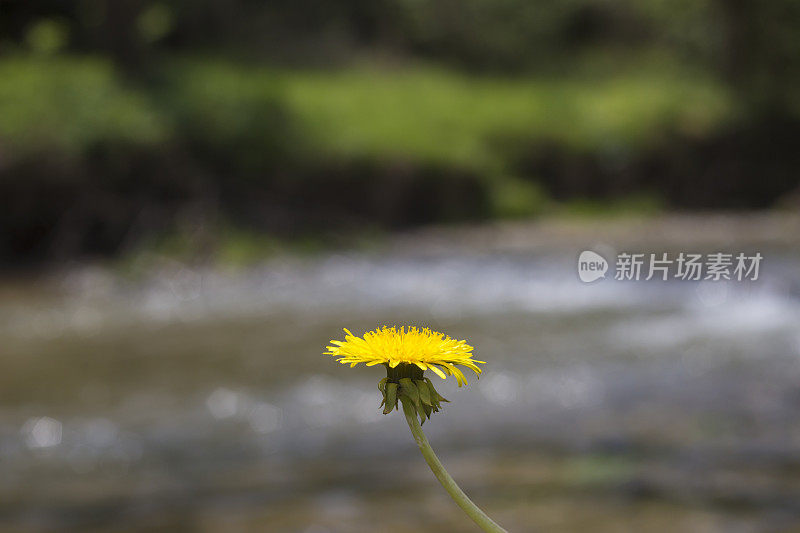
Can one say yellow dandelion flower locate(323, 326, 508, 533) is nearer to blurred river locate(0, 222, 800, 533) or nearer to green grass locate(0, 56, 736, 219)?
blurred river locate(0, 222, 800, 533)

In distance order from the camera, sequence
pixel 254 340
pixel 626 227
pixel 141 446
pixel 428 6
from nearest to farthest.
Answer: pixel 141 446, pixel 254 340, pixel 626 227, pixel 428 6

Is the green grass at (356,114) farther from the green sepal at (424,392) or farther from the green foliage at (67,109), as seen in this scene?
the green sepal at (424,392)

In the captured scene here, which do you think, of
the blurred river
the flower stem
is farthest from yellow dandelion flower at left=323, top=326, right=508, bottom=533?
the blurred river

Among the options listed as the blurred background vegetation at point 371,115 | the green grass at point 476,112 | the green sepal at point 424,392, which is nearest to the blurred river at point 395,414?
the blurred background vegetation at point 371,115

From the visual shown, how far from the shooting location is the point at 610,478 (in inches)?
142

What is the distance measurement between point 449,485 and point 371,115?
10710mm

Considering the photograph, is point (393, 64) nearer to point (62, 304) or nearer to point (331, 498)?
point (62, 304)

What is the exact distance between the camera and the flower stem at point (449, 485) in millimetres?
856

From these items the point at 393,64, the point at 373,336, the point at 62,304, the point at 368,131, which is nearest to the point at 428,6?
the point at 393,64

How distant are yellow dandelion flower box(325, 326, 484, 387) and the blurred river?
7.94 feet

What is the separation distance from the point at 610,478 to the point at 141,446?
80.2 inches

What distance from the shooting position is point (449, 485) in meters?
0.87

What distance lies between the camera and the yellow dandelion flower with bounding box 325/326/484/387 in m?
0.88

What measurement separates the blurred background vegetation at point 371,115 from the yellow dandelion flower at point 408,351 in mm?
8172
